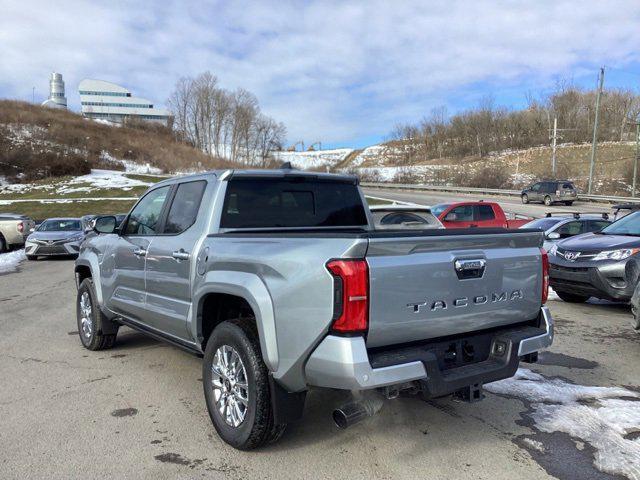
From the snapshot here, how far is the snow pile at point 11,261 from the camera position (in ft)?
50.6

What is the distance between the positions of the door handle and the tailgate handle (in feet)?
6.94

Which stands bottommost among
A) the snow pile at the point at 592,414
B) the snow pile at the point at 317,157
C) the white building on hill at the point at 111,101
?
the snow pile at the point at 592,414

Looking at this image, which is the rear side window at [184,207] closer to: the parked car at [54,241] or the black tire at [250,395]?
the black tire at [250,395]

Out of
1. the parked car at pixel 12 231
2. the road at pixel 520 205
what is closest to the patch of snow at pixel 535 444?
the parked car at pixel 12 231

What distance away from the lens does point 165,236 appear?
15.6 feet

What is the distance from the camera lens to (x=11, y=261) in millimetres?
17047

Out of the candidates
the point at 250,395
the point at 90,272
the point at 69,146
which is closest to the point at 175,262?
the point at 250,395

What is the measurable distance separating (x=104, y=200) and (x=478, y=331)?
4051cm

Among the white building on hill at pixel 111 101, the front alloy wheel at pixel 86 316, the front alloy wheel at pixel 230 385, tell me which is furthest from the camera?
the white building on hill at pixel 111 101

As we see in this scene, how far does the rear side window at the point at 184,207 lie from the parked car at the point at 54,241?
14.4 meters

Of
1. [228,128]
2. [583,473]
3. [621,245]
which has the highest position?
[228,128]

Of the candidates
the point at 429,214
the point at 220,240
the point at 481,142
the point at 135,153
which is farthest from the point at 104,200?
the point at 481,142

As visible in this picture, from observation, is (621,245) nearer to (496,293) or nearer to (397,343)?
(496,293)

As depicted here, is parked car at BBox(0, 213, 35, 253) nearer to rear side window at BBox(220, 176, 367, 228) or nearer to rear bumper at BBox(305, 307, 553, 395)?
rear side window at BBox(220, 176, 367, 228)
